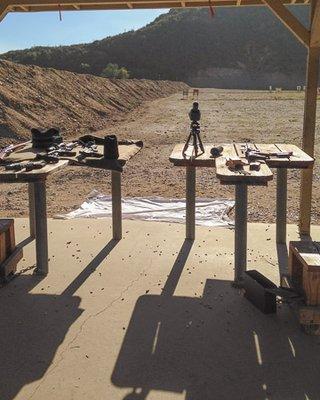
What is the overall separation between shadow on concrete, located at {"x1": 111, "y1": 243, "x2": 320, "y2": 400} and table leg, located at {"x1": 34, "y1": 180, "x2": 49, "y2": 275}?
1.09 meters

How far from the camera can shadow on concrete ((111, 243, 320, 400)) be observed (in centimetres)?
302

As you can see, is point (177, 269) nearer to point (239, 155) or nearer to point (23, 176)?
point (239, 155)

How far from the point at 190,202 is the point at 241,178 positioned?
181cm

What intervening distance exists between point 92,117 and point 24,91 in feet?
9.36

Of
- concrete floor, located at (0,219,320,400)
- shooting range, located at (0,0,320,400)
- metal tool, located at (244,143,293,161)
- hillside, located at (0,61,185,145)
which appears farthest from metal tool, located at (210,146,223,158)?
hillside, located at (0,61,185,145)

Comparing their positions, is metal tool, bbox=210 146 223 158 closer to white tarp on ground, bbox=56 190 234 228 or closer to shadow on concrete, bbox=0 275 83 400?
white tarp on ground, bbox=56 190 234 228

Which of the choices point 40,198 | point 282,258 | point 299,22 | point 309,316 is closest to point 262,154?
point 282,258

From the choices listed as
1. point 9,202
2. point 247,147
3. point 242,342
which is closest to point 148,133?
point 9,202

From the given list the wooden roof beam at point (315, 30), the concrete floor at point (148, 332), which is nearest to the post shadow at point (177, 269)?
the concrete floor at point (148, 332)

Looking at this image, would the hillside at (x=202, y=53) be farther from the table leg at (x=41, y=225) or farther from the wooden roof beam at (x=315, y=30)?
the table leg at (x=41, y=225)

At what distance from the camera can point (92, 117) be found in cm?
2020

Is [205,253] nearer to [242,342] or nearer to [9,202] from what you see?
[242,342]

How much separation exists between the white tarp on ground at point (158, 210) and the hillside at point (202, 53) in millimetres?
55818

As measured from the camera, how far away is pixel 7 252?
4.65 metres
